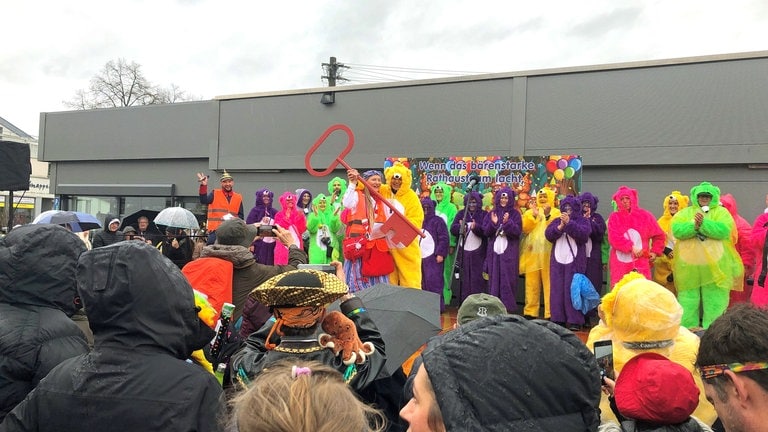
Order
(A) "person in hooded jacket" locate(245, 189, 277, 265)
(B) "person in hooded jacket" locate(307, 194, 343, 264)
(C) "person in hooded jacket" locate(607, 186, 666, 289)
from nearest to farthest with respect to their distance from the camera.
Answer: (C) "person in hooded jacket" locate(607, 186, 666, 289) < (A) "person in hooded jacket" locate(245, 189, 277, 265) < (B) "person in hooded jacket" locate(307, 194, 343, 264)

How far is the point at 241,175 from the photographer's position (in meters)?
15.8

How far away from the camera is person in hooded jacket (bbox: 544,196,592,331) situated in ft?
26.9

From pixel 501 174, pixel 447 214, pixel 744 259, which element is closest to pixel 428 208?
pixel 447 214

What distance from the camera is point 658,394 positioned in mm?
1831

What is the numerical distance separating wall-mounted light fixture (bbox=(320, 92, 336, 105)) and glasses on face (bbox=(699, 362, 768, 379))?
524 inches

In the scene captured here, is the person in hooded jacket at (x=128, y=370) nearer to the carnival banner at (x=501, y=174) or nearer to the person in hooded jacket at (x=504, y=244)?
the person in hooded jacket at (x=504, y=244)

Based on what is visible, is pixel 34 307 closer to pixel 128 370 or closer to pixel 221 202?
pixel 128 370

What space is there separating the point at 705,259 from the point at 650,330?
574 centimetres

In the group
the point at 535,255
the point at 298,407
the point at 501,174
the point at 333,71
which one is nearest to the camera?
the point at 298,407

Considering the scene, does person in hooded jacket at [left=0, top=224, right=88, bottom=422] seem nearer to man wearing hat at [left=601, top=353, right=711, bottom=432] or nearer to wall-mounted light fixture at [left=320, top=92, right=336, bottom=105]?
man wearing hat at [left=601, top=353, right=711, bottom=432]

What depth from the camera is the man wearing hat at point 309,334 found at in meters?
2.22

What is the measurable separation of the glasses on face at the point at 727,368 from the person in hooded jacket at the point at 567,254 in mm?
6768

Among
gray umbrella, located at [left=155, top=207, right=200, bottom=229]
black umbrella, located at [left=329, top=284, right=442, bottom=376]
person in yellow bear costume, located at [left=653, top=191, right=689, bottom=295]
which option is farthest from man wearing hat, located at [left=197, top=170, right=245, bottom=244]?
black umbrella, located at [left=329, top=284, right=442, bottom=376]

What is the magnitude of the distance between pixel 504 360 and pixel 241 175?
15.4 meters
